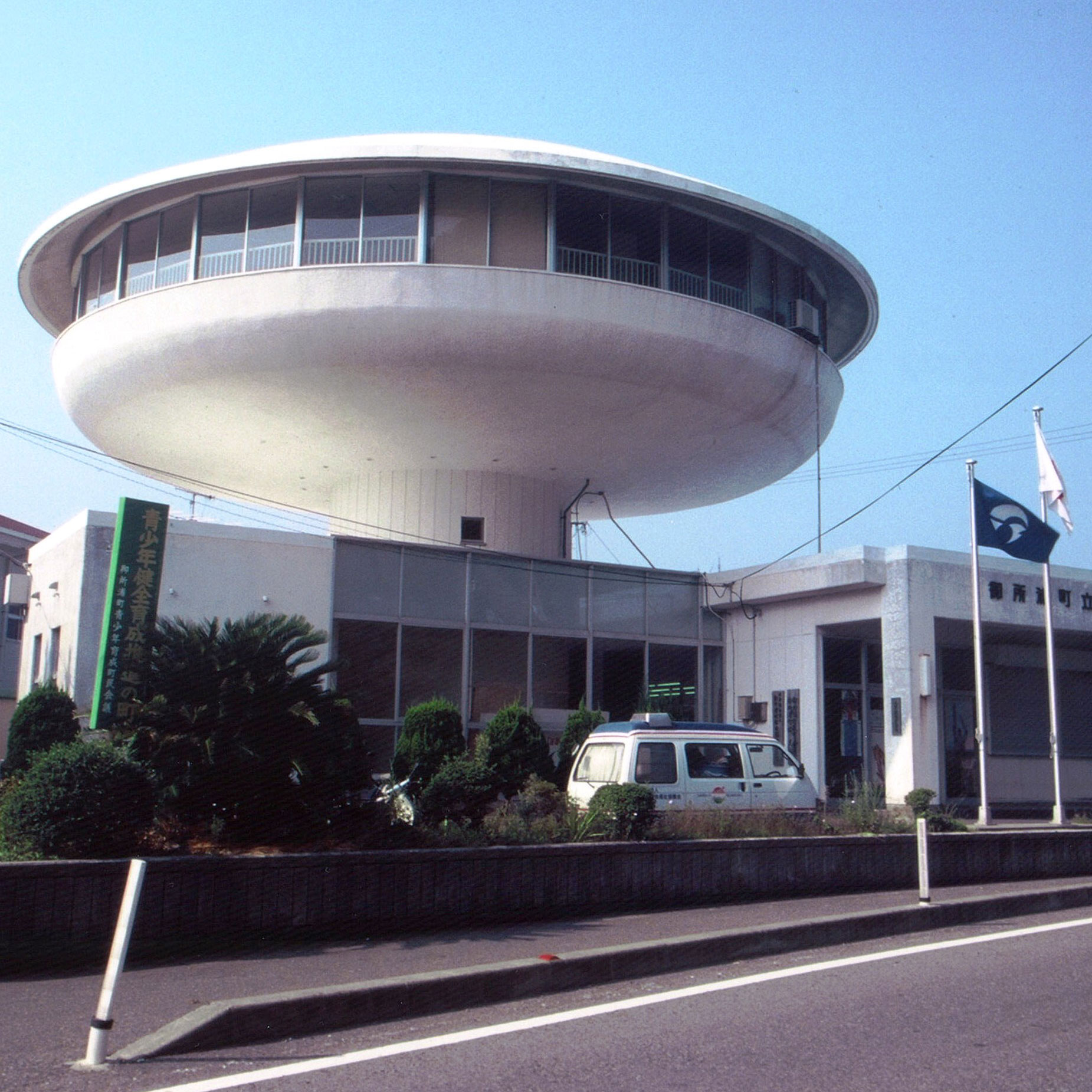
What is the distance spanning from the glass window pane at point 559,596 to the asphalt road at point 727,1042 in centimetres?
1640

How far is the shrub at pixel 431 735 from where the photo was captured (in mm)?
19859

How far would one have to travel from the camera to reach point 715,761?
17.0 meters

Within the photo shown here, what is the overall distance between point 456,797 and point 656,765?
5376mm

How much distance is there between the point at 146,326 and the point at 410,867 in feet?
50.8

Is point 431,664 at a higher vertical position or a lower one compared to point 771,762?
higher

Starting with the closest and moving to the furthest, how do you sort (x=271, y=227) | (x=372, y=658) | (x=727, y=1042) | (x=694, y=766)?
(x=727, y=1042)
(x=694, y=766)
(x=271, y=227)
(x=372, y=658)

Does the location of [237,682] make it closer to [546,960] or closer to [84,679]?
[546,960]

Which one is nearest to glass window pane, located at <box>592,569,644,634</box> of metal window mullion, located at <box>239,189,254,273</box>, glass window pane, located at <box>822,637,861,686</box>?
glass window pane, located at <box>822,637,861,686</box>

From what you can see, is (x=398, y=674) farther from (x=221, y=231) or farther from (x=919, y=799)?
(x=919, y=799)

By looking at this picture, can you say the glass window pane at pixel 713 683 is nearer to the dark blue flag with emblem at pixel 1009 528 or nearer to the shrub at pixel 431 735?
the dark blue flag with emblem at pixel 1009 528

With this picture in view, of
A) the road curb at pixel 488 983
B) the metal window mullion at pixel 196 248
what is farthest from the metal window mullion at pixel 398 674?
the road curb at pixel 488 983

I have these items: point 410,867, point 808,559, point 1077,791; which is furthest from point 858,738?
point 410,867

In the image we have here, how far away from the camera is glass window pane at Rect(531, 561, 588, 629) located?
82.5 feet

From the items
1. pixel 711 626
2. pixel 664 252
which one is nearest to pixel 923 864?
pixel 664 252
